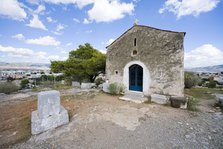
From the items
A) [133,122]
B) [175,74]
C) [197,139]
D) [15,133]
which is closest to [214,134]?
[197,139]

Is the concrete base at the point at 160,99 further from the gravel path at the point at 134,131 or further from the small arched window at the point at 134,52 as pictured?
the small arched window at the point at 134,52

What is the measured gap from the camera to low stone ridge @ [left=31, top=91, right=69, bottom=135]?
435 centimetres

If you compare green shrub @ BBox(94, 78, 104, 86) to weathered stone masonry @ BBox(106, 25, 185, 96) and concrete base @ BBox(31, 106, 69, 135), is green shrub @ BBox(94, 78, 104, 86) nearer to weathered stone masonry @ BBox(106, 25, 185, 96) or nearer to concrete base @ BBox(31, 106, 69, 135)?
weathered stone masonry @ BBox(106, 25, 185, 96)

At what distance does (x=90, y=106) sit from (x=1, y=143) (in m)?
3.57

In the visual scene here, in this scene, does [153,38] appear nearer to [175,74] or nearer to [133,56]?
[133,56]

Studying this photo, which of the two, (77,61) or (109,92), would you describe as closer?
(109,92)

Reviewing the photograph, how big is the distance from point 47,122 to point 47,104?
2.07ft

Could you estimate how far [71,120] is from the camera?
203 inches

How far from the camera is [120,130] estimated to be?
4289 mm

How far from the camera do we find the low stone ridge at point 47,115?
4.35 meters

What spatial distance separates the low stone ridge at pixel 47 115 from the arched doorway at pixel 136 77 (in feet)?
19.4

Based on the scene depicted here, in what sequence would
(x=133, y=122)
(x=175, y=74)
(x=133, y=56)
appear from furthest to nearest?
1. (x=133, y=56)
2. (x=175, y=74)
3. (x=133, y=122)

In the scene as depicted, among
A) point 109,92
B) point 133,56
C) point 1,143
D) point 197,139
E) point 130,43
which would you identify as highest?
point 130,43

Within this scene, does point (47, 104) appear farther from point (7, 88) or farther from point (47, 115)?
point (7, 88)
